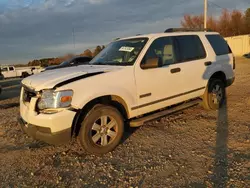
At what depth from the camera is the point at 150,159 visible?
3.83m

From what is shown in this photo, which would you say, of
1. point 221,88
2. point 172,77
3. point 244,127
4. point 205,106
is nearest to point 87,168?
point 172,77

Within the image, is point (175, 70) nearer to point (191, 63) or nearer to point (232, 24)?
point (191, 63)

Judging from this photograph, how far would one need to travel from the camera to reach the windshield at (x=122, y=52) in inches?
184

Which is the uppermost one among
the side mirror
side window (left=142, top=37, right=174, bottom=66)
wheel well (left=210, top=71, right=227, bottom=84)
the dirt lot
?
side window (left=142, top=37, right=174, bottom=66)

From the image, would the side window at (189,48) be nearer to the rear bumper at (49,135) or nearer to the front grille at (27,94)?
the rear bumper at (49,135)

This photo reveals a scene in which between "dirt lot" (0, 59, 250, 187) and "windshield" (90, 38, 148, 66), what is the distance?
148 cm

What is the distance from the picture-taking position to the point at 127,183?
10.5ft

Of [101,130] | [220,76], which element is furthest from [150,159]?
[220,76]

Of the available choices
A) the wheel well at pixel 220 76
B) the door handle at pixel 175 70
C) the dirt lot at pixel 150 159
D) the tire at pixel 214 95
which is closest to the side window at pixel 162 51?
the door handle at pixel 175 70

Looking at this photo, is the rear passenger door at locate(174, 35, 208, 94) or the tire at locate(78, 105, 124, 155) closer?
the tire at locate(78, 105, 124, 155)

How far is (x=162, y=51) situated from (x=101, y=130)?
6.86 feet

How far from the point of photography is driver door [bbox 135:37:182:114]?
4.50 metres

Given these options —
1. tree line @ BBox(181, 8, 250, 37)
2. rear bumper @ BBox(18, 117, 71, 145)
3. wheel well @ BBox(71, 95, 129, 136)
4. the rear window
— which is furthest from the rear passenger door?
tree line @ BBox(181, 8, 250, 37)

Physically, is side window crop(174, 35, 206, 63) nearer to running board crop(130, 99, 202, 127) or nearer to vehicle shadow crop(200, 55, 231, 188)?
vehicle shadow crop(200, 55, 231, 188)
